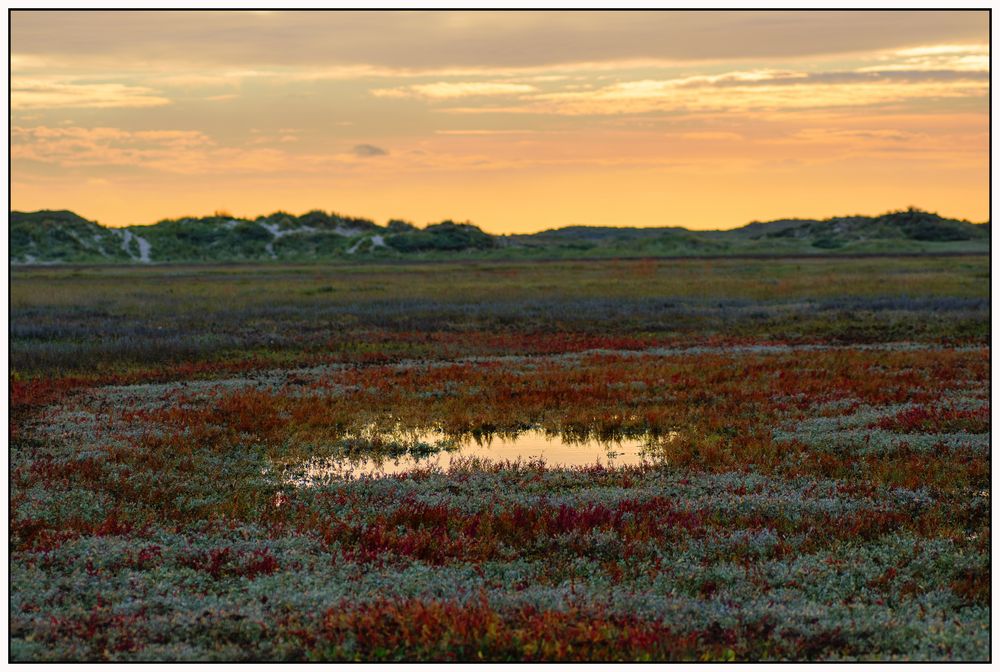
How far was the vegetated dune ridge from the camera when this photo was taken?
466 feet

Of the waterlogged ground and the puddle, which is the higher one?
the waterlogged ground

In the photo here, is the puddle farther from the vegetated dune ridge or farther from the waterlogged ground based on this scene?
the vegetated dune ridge

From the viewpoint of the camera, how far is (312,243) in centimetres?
16000

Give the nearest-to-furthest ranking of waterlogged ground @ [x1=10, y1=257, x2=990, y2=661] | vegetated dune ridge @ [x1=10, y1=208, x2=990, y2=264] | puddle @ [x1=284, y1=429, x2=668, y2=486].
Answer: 1. waterlogged ground @ [x1=10, y1=257, x2=990, y2=661]
2. puddle @ [x1=284, y1=429, x2=668, y2=486]
3. vegetated dune ridge @ [x1=10, y1=208, x2=990, y2=264]

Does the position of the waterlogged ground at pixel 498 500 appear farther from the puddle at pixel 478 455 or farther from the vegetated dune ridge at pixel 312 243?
the vegetated dune ridge at pixel 312 243

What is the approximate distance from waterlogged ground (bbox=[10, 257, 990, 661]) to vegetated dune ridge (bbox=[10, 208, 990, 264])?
103596 millimetres

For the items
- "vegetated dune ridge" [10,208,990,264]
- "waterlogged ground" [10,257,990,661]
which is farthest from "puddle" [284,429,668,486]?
"vegetated dune ridge" [10,208,990,264]

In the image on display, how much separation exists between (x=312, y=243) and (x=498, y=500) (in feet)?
491

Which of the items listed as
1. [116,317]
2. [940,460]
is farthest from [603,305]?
[940,460]

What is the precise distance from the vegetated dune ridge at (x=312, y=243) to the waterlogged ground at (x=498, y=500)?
10360cm

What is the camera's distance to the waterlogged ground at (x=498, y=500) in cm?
930

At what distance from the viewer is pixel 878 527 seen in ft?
41.7

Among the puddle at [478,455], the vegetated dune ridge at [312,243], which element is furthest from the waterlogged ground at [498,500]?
the vegetated dune ridge at [312,243]

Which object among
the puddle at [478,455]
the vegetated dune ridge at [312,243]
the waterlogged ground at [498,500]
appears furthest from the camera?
the vegetated dune ridge at [312,243]
